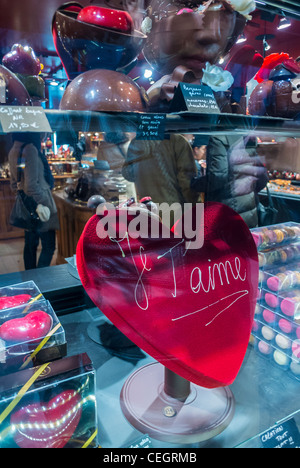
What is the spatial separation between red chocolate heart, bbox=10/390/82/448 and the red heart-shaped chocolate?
14 centimetres

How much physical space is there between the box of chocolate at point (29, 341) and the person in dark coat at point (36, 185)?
47 cm

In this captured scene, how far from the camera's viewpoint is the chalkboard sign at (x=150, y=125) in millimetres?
588

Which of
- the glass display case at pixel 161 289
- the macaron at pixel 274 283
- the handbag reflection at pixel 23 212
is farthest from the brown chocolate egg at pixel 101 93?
the handbag reflection at pixel 23 212

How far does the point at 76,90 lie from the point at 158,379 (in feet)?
2.04

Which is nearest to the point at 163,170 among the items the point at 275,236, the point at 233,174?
the point at 233,174

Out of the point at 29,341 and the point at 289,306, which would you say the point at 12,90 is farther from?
the point at 289,306

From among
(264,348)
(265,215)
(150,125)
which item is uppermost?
(150,125)

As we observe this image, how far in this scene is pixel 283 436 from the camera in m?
0.59

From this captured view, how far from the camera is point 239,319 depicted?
667 mm

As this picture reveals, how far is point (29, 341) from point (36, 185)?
1215 mm

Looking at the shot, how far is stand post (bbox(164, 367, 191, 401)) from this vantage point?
2.15 ft

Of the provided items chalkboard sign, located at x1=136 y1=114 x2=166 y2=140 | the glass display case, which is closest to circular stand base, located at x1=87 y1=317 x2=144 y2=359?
the glass display case

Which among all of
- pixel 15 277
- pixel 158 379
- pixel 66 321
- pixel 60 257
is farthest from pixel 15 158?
pixel 60 257

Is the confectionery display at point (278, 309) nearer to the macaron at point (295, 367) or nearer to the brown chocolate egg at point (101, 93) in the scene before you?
the macaron at point (295, 367)
